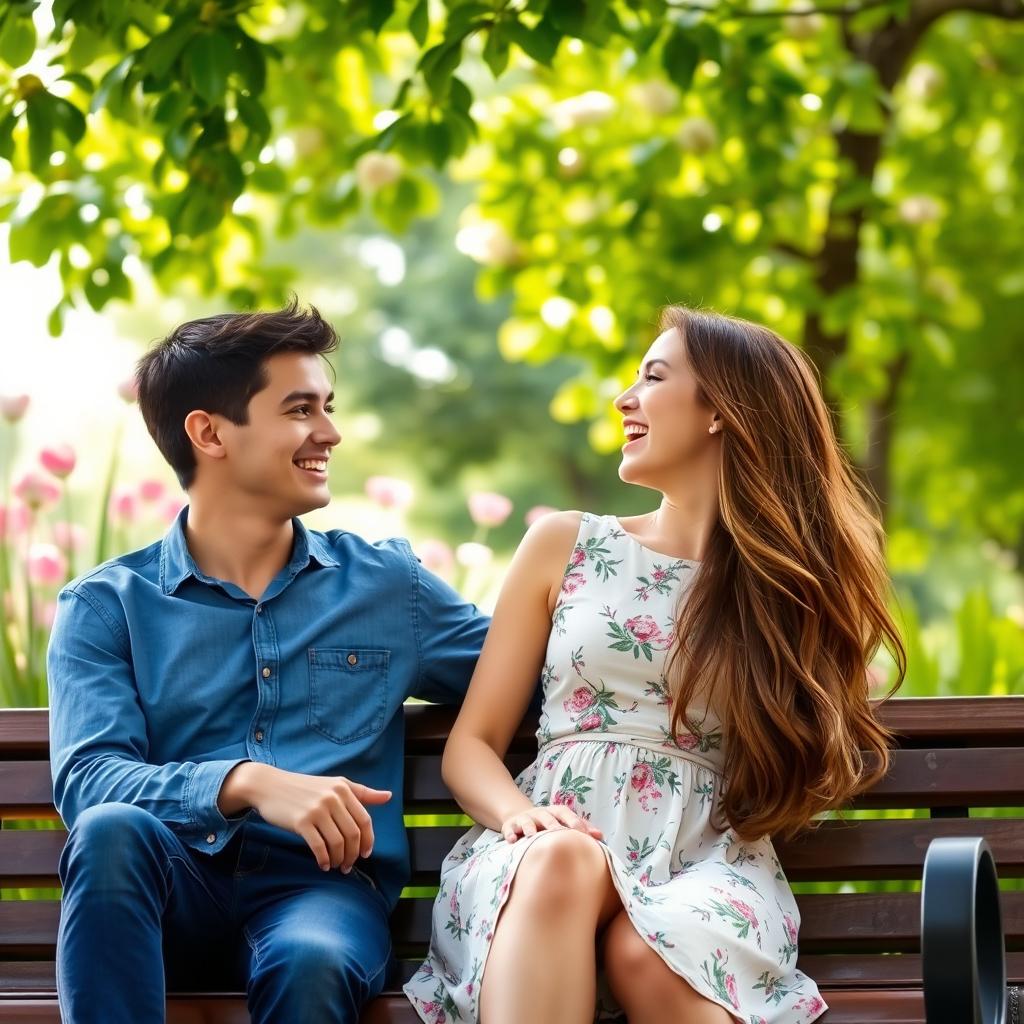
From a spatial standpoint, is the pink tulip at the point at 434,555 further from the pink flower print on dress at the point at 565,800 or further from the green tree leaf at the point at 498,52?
the pink flower print on dress at the point at 565,800

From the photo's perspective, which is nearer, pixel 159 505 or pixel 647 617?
pixel 647 617

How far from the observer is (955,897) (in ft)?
6.46

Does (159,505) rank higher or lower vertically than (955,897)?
higher

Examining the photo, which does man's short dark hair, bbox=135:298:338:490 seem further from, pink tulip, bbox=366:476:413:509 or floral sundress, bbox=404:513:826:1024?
pink tulip, bbox=366:476:413:509

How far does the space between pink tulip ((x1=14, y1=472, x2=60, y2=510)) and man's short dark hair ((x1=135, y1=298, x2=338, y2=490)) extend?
1162mm

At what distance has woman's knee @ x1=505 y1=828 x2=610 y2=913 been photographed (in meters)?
2.29

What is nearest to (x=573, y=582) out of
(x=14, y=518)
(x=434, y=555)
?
(x=434, y=555)

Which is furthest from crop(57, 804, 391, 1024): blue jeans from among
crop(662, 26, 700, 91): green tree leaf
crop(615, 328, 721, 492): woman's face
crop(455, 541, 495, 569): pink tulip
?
crop(662, 26, 700, 91): green tree leaf

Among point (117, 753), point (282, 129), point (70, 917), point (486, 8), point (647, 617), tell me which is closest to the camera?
point (70, 917)

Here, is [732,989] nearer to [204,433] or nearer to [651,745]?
[651,745]

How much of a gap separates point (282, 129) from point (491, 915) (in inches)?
158

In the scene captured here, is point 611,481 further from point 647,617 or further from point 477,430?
point 647,617

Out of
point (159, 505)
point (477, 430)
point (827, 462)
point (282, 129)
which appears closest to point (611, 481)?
point (477, 430)

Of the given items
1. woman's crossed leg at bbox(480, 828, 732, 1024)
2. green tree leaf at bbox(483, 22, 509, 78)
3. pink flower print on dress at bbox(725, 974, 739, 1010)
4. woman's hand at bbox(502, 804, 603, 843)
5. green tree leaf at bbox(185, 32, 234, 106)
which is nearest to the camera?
woman's crossed leg at bbox(480, 828, 732, 1024)
